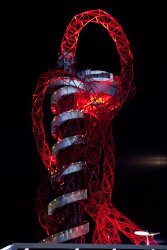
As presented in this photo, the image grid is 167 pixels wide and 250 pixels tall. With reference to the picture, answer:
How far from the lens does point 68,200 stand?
1394cm

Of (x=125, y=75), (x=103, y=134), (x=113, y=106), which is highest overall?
(x=125, y=75)

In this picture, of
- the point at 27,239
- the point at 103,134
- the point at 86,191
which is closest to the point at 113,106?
the point at 103,134

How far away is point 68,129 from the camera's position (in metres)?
15.7

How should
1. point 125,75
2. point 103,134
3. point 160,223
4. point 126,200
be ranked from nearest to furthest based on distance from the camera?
point 103,134
point 125,75
point 160,223
point 126,200

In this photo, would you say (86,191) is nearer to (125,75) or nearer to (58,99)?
(58,99)

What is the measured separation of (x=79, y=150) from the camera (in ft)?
48.3

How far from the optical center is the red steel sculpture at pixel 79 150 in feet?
47.3

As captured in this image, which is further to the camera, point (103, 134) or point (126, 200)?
point (126, 200)

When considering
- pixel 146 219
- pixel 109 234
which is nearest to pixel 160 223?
pixel 146 219

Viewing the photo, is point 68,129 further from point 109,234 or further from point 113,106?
point 109,234

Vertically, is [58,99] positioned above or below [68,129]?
above

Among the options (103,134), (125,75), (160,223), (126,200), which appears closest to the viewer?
(103,134)

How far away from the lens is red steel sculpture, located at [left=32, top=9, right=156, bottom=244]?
14.4 meters

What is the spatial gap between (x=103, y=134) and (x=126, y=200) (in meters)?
7.94
